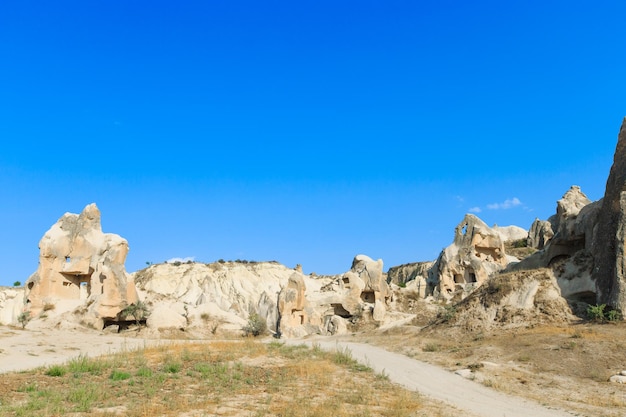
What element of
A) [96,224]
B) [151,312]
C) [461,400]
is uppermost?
[96,224]

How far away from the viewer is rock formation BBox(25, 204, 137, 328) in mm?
33000

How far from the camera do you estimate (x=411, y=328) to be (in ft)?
94.9

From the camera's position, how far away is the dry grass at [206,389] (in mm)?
9320

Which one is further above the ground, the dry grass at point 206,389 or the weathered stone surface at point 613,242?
the weathered stone surface at point 613,242

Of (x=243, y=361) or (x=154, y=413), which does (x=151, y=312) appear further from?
(x=154, y=413)

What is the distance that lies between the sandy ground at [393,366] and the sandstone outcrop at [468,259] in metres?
27.0

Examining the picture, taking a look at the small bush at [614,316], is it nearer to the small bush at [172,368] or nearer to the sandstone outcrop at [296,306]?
the small bush at [172,368]

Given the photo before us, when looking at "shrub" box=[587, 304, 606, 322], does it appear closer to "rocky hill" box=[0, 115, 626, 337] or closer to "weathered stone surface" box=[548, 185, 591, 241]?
"rocky hill" box=[0, 115, 626, 337]

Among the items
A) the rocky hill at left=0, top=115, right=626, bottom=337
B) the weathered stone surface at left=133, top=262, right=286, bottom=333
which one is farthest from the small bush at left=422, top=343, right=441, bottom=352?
the weathered stone surface at left=133, top=262, right=286, bottom=333

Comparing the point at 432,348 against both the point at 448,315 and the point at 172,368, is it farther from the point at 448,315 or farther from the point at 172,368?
the point at 172,368

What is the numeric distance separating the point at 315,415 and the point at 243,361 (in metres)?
7.85

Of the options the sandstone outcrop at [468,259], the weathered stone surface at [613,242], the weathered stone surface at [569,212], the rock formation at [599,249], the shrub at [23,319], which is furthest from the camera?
the sandstone outcrop at [468,259]

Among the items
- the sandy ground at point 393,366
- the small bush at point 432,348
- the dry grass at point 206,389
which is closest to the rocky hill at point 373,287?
the small bush at point 432,348

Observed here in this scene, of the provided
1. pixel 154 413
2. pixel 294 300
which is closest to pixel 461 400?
pixel 154 413
